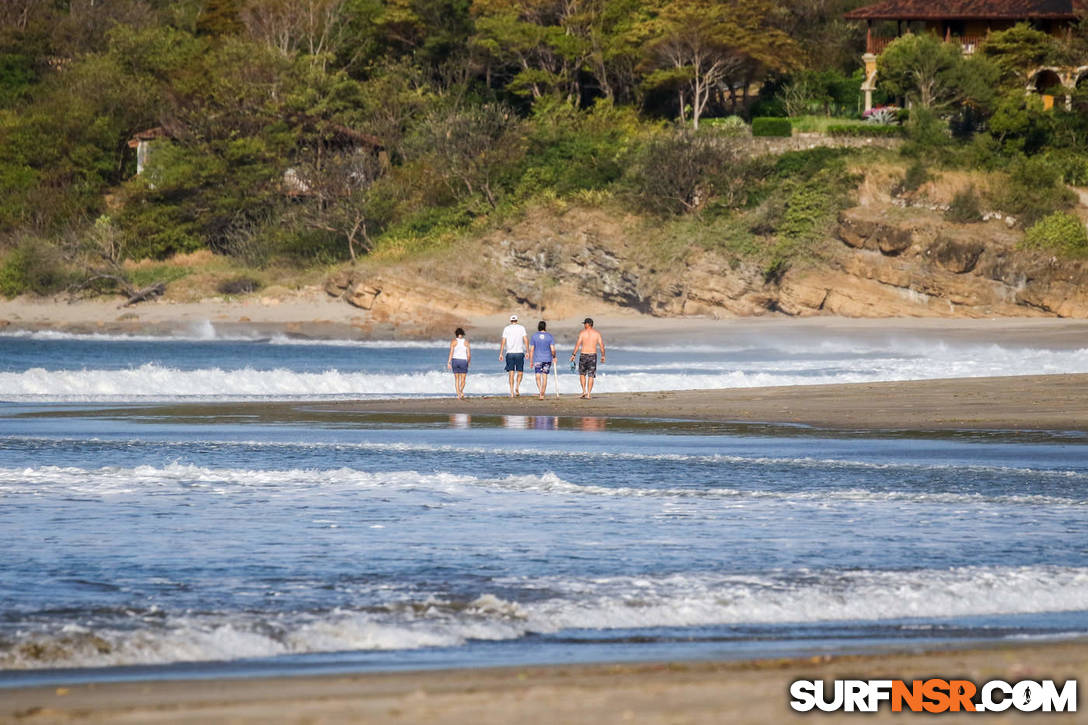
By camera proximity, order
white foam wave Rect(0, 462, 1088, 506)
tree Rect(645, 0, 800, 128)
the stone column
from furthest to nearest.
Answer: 1. the stone column
2. tree Rect(645, 0, 800, 128)
3. white foam wave Rect(0, 462, 1088, 506)

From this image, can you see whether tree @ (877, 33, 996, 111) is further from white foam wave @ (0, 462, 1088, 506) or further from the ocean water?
white foam wave @ (0, 462, 1088, 506)

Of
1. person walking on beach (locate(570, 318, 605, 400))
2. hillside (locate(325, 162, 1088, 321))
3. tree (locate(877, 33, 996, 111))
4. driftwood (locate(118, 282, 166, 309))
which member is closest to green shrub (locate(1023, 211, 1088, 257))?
hillside (locate(325, 162, 1088, 321))

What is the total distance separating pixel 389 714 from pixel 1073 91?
4706cm

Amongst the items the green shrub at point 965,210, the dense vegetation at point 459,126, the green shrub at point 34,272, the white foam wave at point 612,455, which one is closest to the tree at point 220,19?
the dense vegetation at point 459,126

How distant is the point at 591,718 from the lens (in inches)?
201

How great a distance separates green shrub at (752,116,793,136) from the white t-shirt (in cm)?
2938

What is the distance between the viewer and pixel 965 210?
45562mm

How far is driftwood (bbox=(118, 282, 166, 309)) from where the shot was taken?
50.4 metres

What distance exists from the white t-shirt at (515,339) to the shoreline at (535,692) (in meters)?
15.6

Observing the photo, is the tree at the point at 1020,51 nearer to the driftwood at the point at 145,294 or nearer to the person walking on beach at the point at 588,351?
the person walking on beach at the point at 588,351

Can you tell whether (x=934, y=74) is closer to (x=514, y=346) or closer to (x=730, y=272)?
(x=730, y=272)

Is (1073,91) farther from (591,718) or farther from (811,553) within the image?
(591,718)

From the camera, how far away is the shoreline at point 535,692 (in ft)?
17.0

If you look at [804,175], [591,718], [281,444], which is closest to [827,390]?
[281,444]
